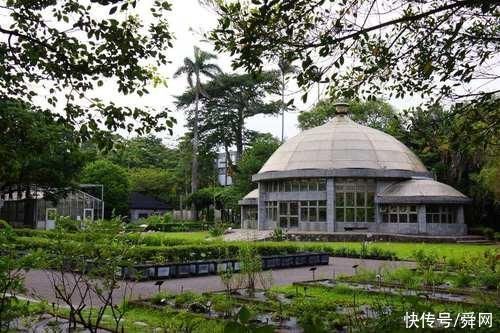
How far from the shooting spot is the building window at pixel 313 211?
4040cm

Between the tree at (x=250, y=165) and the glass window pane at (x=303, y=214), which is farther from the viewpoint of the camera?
the tree at (x=250, y=165)

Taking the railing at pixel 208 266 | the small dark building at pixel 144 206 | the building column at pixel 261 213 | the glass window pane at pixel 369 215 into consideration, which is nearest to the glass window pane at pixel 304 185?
the building column at pixel 261 213

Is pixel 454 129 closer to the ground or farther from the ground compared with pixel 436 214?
farther from the ground

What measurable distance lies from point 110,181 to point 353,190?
26084 millimetres

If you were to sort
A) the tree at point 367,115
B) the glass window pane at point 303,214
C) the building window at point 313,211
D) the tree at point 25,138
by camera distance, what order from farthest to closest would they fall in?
the tree at point 367,115 → the glass window pane at point 303,214 → the building window at point 313,211 → the tree at point 25,138

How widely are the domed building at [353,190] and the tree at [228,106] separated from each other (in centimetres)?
1703

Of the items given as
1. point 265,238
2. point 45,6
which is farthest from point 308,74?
point 265,238

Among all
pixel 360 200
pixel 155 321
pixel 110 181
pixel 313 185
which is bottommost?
pixel 155 321

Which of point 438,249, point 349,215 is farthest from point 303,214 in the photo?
point 438,249

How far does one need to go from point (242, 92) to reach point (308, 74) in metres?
55.2

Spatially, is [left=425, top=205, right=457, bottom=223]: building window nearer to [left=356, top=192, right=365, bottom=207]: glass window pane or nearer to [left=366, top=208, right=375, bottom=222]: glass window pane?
[left=366, top=208, right=375, bottom=222]: glass window pane

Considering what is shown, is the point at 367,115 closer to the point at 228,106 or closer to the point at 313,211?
the point at 228,106

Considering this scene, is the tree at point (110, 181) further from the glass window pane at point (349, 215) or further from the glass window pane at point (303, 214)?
the glass window pane at point (349, 215)

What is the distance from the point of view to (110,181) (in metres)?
54.2
